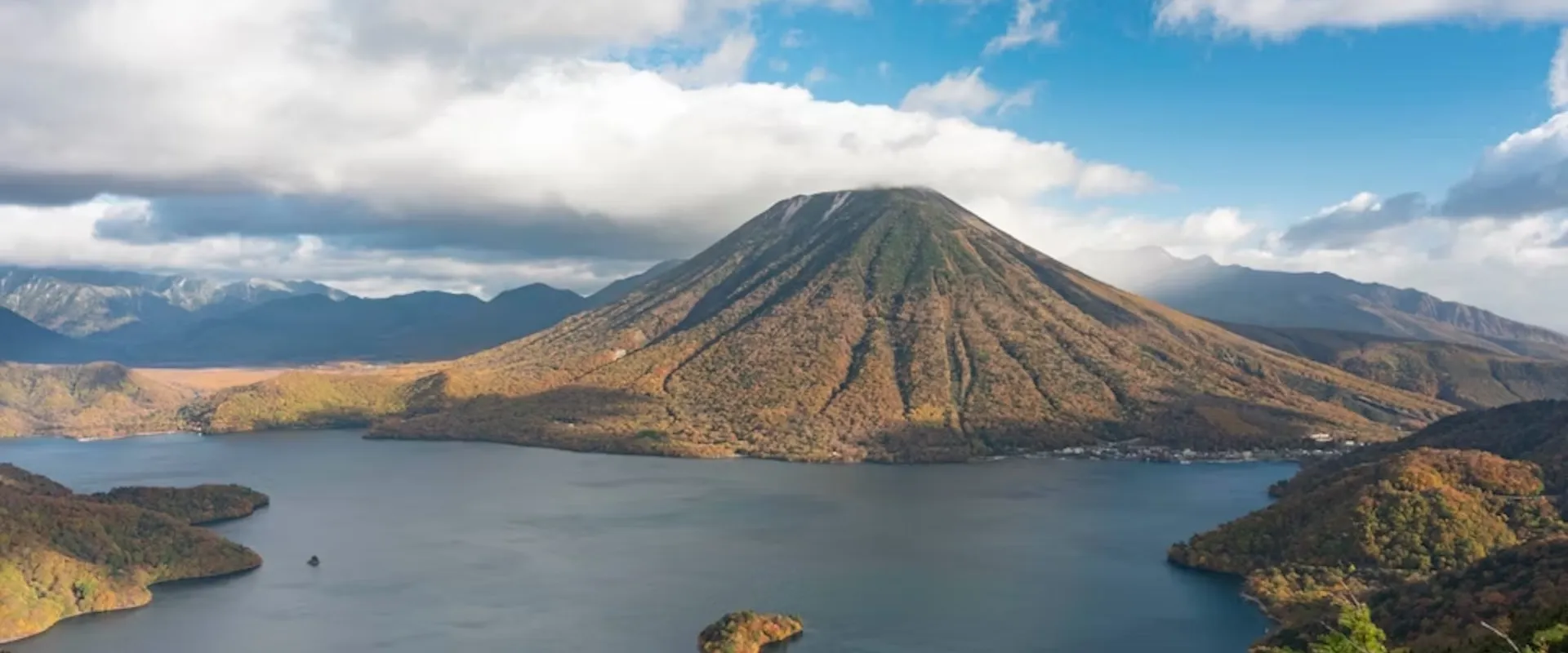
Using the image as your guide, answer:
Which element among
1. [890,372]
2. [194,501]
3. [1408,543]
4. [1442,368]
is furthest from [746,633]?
[1442,368]

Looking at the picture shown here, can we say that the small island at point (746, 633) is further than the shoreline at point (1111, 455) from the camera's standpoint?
No

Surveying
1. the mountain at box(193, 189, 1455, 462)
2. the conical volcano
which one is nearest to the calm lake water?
the mountain at box(193, 189, 1455, 462)

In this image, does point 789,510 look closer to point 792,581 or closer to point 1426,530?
point 792,581

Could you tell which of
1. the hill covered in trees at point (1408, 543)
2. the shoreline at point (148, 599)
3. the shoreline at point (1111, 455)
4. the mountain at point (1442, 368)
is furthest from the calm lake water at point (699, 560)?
the mountain at point (1442, 368)

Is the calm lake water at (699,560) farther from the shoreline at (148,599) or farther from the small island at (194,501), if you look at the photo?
the small island at (194,501)

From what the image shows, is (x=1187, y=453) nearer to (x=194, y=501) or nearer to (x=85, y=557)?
(x=194, y=501)

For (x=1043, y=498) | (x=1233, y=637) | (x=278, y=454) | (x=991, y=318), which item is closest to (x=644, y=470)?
(x=1043, y=498)
